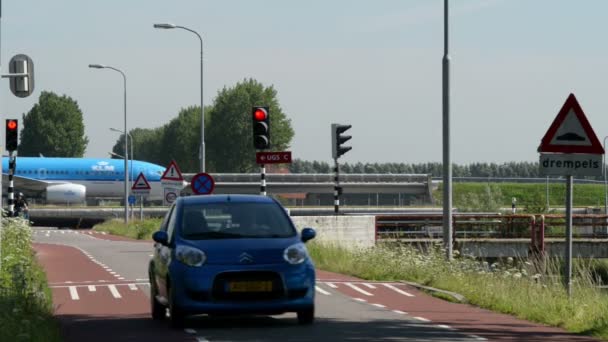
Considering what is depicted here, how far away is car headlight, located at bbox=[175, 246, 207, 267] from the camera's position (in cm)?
1466

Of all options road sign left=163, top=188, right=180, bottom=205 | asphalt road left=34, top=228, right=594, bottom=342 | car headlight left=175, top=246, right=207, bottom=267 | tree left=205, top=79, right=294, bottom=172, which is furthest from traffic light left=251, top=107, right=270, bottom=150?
tree left=205, top=79, right=294, bottom=172

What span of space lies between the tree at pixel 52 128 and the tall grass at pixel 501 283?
5250 inches

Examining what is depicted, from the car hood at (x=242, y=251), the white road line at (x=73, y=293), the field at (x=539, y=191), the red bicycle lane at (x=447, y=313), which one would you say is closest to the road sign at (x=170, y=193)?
the red bicycle lane at (x=447, y=313)

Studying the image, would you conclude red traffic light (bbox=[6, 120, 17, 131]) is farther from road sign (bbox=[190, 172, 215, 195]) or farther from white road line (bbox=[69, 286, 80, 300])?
white road line (bbox=[69, 286, 80, 300])

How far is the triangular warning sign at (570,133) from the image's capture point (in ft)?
52.9

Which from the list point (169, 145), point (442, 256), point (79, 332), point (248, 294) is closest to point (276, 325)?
point (248, 294)

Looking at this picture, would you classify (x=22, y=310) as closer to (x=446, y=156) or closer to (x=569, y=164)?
(x=569, y=164)

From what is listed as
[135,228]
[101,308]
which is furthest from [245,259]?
[135,228]

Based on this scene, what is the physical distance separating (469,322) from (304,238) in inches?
90.4

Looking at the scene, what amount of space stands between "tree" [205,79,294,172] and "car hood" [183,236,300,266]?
12913 centimetres

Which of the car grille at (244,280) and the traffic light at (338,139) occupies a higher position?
the traffic light at (338,139)

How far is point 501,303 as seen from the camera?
1825 cm

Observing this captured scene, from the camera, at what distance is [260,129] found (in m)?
30.5

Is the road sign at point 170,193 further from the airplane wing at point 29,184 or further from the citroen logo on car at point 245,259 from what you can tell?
the airplane wing at point 29,184
